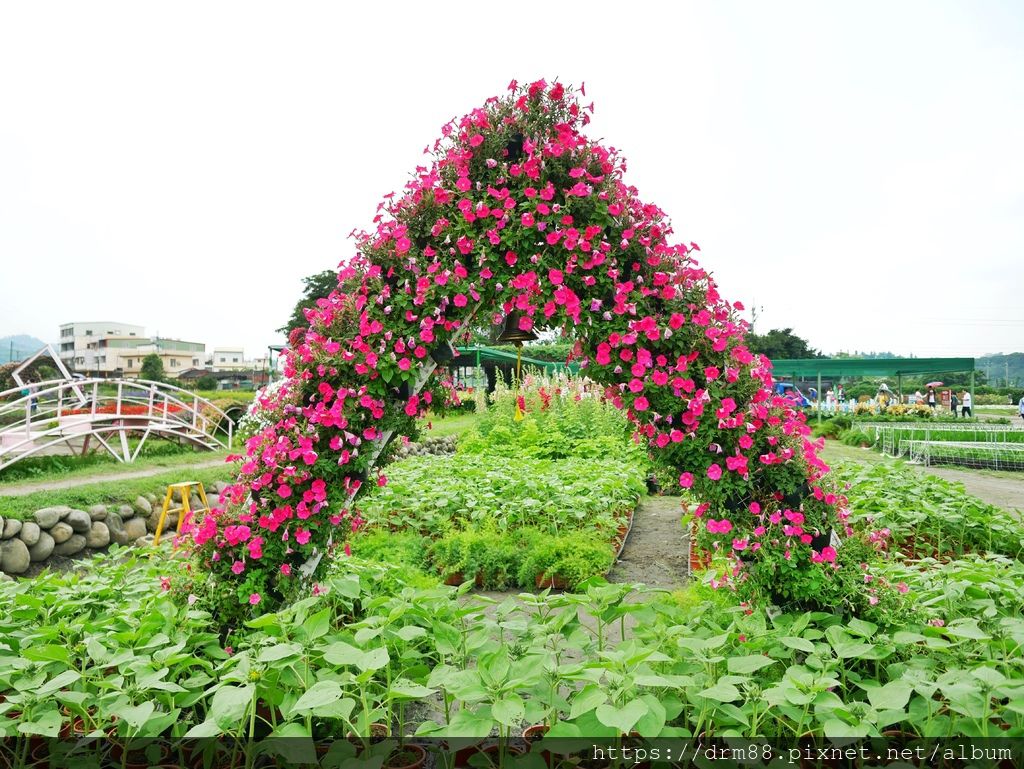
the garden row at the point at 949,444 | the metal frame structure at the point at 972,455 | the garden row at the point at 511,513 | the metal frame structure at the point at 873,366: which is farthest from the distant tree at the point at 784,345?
the garden row at the point at 511,513

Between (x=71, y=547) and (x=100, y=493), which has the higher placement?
(x=100, y=493)

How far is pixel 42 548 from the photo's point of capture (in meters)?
5.93

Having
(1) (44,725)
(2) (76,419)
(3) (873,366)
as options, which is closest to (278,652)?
(1) (44,725)

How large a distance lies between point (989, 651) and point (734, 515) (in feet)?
2.75

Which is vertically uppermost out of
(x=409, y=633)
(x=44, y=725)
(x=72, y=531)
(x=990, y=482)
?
(x=409, y=633)

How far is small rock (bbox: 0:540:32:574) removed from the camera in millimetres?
5652

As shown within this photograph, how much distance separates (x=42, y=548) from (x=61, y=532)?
198mm

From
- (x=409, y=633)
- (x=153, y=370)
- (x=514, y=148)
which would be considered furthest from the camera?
(x=153, y=370)

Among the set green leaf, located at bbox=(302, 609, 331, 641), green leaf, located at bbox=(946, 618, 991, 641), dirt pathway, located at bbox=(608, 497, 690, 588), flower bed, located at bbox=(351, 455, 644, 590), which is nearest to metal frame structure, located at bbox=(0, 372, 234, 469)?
flower bed, located at bbox=(351, 455, 644, 590)

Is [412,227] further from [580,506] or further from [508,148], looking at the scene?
[580,506]

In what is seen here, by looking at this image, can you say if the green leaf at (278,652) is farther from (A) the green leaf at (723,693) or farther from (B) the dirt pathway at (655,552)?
(B) the dirt pathway at (655,552)

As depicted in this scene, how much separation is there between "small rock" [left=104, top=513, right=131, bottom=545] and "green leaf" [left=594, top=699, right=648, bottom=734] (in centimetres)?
664

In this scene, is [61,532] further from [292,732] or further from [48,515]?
[292,732]

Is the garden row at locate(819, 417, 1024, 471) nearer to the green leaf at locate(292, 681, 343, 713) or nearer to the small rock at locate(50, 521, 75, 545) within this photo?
the green leaf at locate(292, 681, 343, 713)
